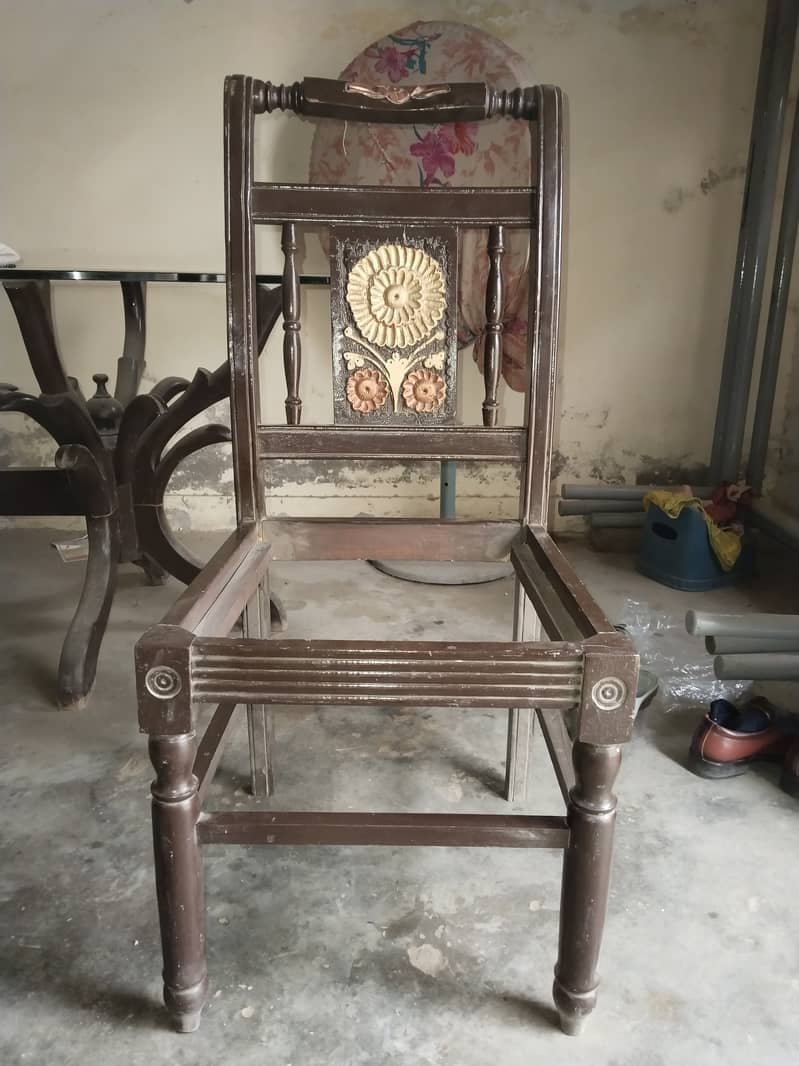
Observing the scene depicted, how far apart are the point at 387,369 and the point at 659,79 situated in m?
2.22

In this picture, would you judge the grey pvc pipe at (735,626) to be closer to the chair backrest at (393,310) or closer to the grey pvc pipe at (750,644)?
the grey pvc pipe at (750,644)

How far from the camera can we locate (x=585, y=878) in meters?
0.92

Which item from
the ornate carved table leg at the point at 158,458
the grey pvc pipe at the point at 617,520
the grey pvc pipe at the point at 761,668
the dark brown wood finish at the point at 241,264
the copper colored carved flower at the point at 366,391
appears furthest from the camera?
the grey pvc pipe at the point at 617,520

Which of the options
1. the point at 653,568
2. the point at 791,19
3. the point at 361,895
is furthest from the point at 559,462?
the point at 361,895

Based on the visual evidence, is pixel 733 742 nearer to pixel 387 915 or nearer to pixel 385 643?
pixel 387 915

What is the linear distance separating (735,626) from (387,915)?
1.03 metres

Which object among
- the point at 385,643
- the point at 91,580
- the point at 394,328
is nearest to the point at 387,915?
the point at 385,643

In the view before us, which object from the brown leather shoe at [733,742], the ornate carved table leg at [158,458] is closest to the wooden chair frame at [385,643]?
the brown leather shoe at [733,742]

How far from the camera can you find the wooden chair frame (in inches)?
34.0

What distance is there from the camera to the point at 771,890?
1.27 m

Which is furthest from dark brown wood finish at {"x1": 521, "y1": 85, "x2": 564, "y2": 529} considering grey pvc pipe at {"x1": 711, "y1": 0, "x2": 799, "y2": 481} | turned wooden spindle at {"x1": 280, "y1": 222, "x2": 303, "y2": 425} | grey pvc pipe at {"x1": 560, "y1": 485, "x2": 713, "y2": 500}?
grey pvc pipe at {"x1": 711, "y1": 0, "x2": 799, "y2": 481}

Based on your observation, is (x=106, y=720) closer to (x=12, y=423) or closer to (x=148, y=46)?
(x=12, y=423)

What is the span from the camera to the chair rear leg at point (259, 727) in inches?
51.3

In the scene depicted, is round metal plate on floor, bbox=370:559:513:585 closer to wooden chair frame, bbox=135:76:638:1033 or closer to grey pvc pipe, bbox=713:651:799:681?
grey pvc pipe, bbox=713:651:799:681
